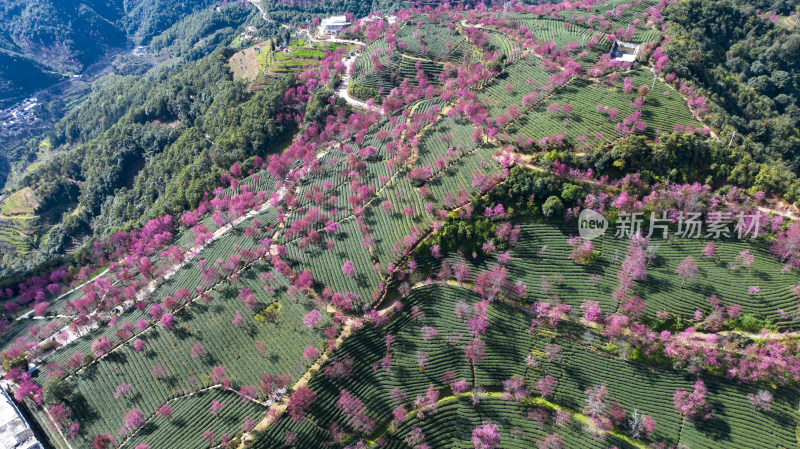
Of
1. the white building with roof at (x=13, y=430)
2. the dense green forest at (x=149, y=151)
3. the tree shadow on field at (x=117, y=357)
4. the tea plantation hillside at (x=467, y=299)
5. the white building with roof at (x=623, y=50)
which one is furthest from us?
the dense green forest at (x=149, y=151)

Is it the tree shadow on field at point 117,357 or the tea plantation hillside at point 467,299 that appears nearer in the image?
the tea plantation hillside at point 467,299

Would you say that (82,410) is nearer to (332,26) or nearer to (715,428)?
(715,428)

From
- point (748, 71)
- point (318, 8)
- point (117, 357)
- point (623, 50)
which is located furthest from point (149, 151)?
point (748, 71)

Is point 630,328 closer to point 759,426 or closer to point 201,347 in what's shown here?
point 759,426

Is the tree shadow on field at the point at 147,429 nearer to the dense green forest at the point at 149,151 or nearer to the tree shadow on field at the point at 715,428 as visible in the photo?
the dense green forest at the point at 149,151

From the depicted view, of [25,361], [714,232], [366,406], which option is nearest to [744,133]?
[714,232]

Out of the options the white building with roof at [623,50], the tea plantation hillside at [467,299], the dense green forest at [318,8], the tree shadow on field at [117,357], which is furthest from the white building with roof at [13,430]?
the dense green forest at [318,8]
